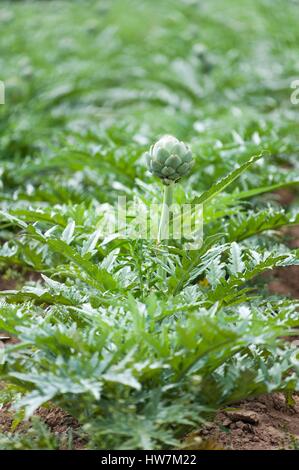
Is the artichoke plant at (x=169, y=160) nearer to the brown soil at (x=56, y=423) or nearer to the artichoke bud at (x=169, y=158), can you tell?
the artichoke bud at (x=169, y=158)

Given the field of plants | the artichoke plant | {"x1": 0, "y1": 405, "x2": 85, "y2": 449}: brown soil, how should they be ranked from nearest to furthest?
the field of plants
{"x1": 0, "y1": 405, "x2": 85, "y2": 449}: brown soil
the artichoke plant

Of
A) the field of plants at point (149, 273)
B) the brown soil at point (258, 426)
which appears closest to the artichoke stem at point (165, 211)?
the field of plants at point (149, 273)

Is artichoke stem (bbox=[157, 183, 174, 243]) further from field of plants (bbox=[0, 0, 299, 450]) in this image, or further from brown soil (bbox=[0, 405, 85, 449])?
brown soil (bbox=[0, 405, 85, 449])

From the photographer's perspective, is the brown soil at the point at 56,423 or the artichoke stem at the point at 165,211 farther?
the artichoke stem at the point at 165,211

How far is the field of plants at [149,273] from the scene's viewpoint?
1554mm

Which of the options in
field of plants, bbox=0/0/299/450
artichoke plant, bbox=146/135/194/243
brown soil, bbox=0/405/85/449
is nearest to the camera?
field of plants, bbox=0/0/299/450

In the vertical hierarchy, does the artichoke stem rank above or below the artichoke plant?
below

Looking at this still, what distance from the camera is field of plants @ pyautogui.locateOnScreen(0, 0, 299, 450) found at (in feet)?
5.10

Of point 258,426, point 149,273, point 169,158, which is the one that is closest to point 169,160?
Answer: point 169,158

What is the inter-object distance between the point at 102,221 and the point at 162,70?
2.90 m

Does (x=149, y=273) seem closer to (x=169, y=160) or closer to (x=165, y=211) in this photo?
(x=165, y=211)

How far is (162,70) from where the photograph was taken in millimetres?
4969

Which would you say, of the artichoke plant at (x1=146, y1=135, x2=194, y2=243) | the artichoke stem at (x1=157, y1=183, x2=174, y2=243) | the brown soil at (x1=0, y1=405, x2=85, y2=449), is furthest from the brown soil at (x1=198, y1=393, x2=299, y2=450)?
the artichoke plant at (x1=146, y1=135, x2=194, y2=243)

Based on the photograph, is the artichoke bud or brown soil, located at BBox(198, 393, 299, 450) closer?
brown soil, located at BBox(198, 393, 299, 450)
